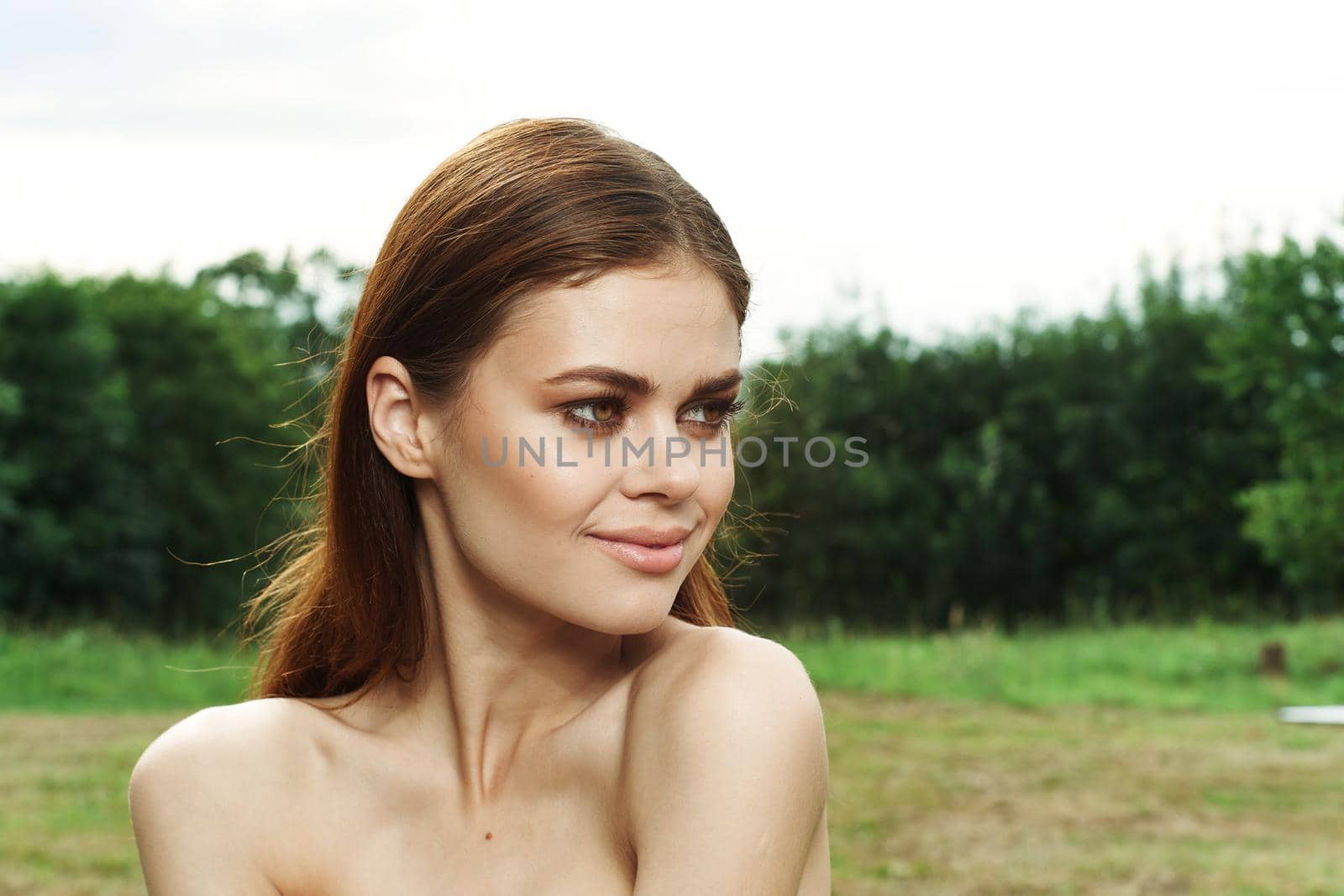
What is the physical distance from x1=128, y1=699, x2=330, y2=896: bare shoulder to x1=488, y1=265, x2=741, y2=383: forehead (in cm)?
77

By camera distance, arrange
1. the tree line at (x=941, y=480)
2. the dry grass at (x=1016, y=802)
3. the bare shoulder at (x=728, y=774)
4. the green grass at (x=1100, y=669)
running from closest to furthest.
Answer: the bare shoulder at (x=728, y=774) → the dry grass at (x=1016, y=802) → the green grass at (x=1100, y=669) → the tree line at (x=941, y=480)

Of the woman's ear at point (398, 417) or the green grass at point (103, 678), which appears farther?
the green grass at point (103, 678)

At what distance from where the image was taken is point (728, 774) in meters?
1.86

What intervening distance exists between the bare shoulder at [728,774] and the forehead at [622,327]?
441 millimetres

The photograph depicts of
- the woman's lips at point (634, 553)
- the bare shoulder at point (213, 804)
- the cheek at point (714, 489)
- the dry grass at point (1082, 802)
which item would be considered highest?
the cheek at point (714, 489)

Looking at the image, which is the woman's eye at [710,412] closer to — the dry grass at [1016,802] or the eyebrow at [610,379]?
the eyebrow at [610,379]

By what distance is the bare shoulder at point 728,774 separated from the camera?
184cm

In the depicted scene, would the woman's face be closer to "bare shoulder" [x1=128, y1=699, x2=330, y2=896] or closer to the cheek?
the cheek

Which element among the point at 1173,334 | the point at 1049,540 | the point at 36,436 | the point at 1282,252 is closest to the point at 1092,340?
the point at 1173,334

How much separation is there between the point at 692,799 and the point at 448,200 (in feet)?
3.08

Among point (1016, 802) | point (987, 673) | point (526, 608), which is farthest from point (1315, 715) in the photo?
point (526, 608)

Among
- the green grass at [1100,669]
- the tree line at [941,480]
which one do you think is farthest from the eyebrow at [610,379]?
the tree line at [941,480]

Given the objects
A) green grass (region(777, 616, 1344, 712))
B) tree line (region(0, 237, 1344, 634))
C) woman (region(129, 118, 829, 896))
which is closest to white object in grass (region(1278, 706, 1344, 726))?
green grass (region(777, 616, 1344, 712))

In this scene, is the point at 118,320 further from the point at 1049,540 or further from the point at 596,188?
the point at 596,188
